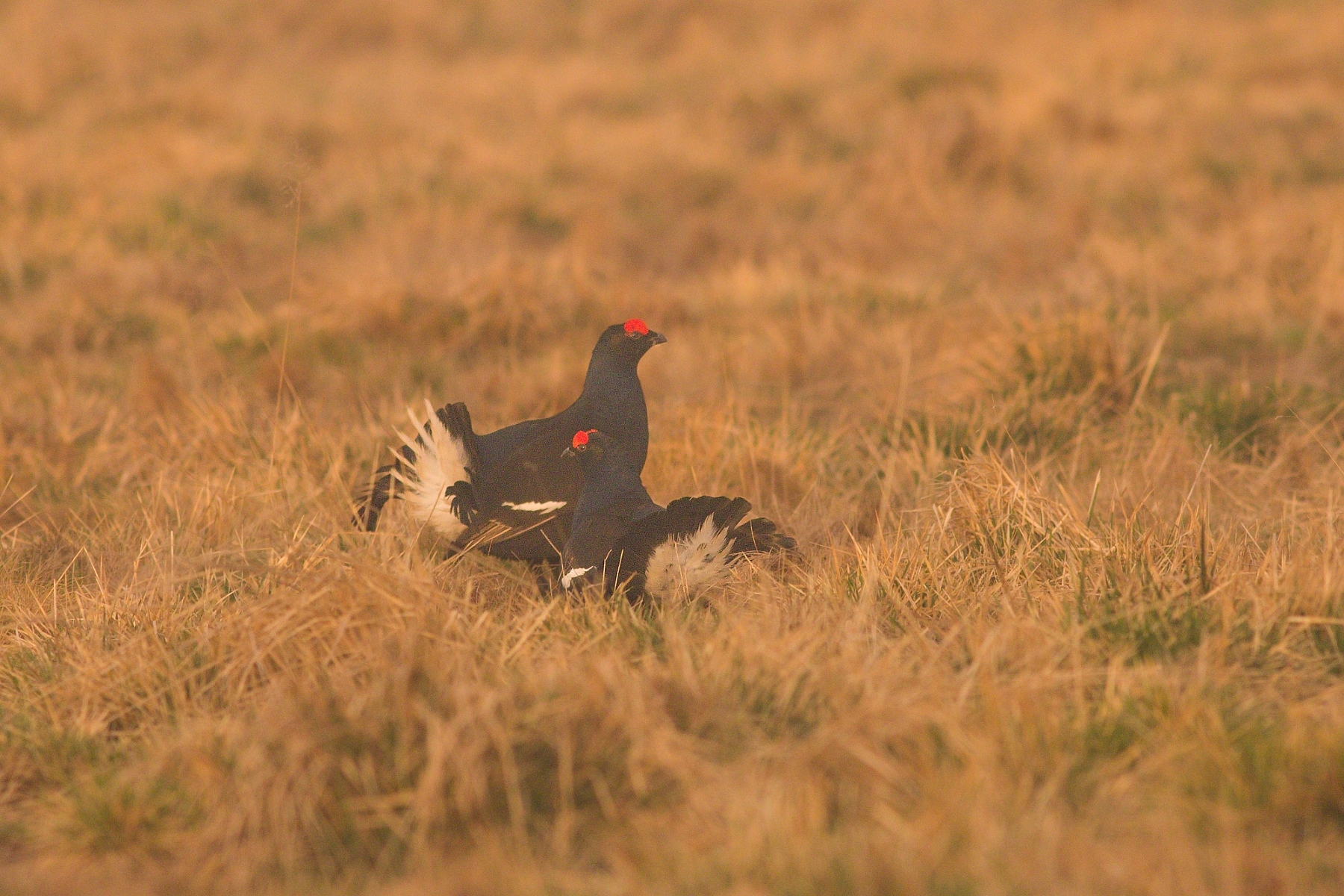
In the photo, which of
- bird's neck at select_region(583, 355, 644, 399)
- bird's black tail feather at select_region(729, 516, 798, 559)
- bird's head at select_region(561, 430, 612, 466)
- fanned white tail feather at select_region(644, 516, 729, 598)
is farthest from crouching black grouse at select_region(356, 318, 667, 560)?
bird's black tail feather at select_region(729, 516, 798, 559)

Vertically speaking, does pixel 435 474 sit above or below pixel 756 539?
above

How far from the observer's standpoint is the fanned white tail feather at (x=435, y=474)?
3.81 metres

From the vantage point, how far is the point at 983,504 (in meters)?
3.62

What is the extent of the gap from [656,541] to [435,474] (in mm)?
894

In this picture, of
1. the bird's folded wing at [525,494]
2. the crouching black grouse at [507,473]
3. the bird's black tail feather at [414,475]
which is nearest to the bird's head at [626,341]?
the crouching black grouse at [507,473]

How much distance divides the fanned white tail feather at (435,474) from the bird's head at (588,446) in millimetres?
360

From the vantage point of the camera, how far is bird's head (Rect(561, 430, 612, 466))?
3.62 meters

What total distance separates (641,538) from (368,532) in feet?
3.04

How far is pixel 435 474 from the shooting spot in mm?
3840

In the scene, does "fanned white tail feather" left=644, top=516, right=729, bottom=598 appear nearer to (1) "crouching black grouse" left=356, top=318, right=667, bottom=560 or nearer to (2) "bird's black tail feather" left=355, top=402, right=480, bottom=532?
(1) "crouching black grouse" left=356, top=318, right=667, bottom=560

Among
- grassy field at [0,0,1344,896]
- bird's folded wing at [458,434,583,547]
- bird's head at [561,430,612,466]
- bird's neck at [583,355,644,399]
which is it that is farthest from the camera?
bird's neck at [583,355,644,399]

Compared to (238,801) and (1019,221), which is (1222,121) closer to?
(1019,221)

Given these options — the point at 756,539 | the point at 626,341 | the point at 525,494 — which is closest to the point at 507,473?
the point at 525,494

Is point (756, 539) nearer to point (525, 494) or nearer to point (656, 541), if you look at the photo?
point (656, 541)
